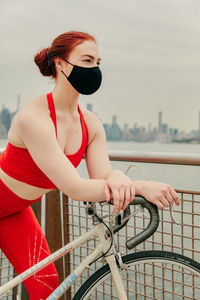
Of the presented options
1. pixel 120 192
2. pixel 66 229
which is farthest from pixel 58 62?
pixel 66 229

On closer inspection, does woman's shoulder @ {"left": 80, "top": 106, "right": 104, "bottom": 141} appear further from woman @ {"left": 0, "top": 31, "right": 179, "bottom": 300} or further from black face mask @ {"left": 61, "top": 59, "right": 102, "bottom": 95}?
black face mask @ {"left": 61, "top": 59, "right": 102, "bottom": 95}

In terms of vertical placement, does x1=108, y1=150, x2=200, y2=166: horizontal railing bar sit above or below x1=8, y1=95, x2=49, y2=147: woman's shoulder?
below

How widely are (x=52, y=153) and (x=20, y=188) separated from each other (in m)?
0.29

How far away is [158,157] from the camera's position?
1.79 metres

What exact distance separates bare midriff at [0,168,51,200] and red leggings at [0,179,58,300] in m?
0.02

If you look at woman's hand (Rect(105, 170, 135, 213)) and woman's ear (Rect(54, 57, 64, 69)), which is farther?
woman's ear (Rect(54, 57, 64, 69))

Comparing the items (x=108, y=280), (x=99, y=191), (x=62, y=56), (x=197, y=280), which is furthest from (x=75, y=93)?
(x=197, y=280)

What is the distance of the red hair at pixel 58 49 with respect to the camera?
53.1 inches

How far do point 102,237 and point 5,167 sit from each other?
0.45 metres

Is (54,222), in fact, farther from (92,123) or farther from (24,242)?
(92,123)

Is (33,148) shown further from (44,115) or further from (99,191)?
(99,191)

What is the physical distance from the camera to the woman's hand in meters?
1.11

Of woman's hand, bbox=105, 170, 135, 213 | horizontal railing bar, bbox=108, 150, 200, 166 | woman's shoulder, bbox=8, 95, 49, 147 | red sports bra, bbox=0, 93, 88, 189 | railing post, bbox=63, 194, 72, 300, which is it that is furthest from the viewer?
railing post, bbox=63, 194, 72, 300

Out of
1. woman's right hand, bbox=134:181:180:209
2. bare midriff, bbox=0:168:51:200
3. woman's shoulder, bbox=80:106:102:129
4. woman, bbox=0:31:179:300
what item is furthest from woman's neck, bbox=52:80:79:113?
woman's right hand, bbox=134:181:180:209
